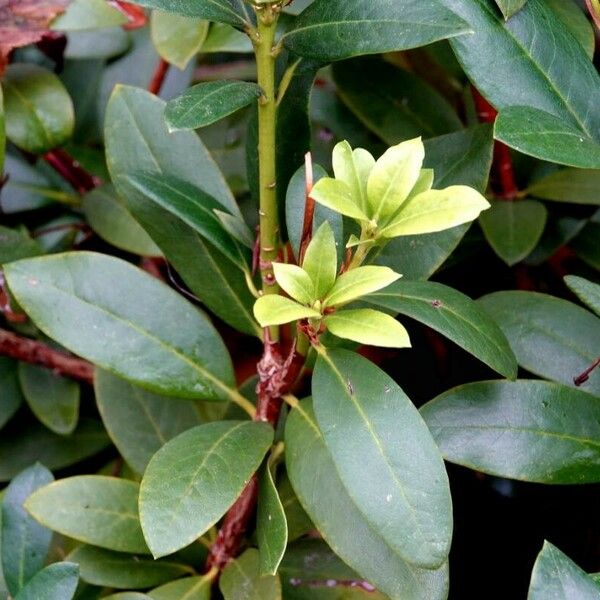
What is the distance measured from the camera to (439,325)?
62 cm

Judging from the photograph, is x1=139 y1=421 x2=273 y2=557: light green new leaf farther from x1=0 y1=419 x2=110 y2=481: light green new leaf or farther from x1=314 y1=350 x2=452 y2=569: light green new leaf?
x1=0 y1=419 x2=110 y2=481: light green new leaf

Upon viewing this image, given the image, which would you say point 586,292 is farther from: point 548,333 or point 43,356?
point 43,356

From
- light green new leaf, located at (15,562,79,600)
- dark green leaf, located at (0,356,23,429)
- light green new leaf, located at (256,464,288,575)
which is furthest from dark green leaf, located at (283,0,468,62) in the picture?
dark green leaf, located at (0,356,23,429)

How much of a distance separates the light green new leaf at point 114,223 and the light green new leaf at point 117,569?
0.37 metres

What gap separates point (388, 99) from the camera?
40.5 inches

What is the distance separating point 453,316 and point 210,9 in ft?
1.02

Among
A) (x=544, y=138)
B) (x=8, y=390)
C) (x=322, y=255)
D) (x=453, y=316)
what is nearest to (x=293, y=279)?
(x=322, y=255)

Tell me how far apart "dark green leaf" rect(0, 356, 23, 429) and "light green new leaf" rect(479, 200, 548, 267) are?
61 cm

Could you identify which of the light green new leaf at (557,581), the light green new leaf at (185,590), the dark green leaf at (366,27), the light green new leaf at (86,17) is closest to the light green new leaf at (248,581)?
the light green new leaf at (185,590)

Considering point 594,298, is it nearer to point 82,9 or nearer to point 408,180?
point 408,180

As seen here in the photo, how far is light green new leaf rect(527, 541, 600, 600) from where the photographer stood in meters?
0.57

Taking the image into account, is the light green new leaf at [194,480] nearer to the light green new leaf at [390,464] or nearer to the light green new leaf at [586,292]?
the light green new leaf at [390,464]

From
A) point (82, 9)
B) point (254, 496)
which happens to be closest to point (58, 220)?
point (82, 9)

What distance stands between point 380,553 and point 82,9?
0.71 metres
